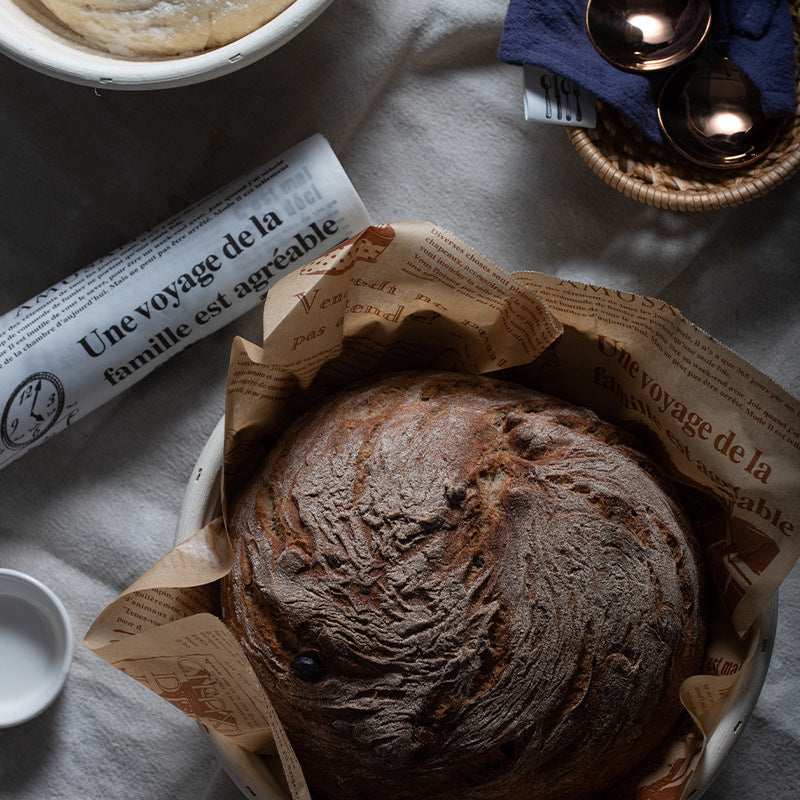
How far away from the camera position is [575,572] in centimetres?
76

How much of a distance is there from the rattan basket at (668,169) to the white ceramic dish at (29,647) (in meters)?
0.83

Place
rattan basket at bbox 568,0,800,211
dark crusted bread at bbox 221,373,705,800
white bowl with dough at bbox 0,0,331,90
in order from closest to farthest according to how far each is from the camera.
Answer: dark crusted bread at bbox 221,373,705,800 < white bowl with dough at bbox 0,0,331,90 < rattan basket at bbox 568,0,800,211

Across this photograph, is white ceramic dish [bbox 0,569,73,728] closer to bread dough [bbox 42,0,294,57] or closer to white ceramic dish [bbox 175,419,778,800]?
white ceramic dish [bbox 175,419,778,800]

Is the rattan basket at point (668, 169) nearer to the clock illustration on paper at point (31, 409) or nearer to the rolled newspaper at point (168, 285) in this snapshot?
the rolled newspaper at point (168, 285)

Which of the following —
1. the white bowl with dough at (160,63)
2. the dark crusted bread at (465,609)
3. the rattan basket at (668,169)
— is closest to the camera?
the dark crusted bread at (465,609)

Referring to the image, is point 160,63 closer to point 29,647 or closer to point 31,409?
point 31,409

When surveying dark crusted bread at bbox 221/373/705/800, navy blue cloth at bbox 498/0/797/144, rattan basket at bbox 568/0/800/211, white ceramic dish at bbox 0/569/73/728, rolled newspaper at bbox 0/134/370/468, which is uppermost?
navy blue cloth at bbox 498/0/797/144

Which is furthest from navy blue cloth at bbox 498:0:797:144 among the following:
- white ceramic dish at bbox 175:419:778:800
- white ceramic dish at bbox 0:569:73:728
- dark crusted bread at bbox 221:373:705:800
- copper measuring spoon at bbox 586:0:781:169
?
white ceramic dish at bbox 0:569:73:728

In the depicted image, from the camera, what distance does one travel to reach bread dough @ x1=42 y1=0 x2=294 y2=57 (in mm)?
983

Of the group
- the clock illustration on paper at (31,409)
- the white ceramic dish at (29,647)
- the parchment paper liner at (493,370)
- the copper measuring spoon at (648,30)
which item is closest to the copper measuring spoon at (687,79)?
the copper measuring spoon at (648,30)

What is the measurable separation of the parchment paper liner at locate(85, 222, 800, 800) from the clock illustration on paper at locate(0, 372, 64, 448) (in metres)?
0.27

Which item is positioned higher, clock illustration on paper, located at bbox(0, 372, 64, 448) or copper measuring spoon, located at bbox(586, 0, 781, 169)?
copper measuring spoon, located at bbox(586, 0, 781, 169)

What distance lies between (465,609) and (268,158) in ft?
2.13

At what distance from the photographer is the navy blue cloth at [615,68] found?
1028mm
